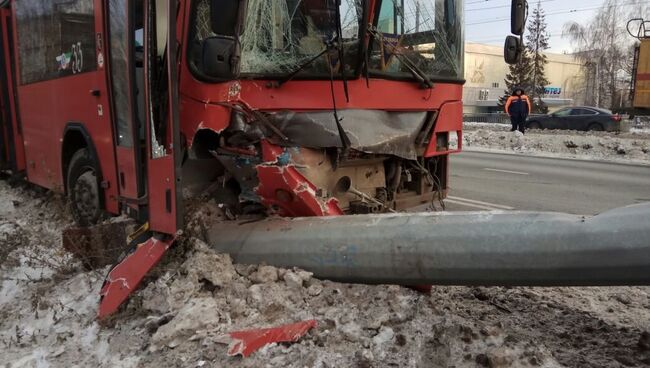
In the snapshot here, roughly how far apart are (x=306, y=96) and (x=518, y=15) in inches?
79.9

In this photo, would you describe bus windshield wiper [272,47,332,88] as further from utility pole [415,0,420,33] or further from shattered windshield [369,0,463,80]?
utility pole [415,0,420,33]

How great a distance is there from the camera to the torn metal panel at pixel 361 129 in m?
4.41

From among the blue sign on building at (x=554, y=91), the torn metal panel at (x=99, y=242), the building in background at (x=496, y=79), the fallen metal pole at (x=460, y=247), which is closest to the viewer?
the fallen metal pole at (x=460, y=247)

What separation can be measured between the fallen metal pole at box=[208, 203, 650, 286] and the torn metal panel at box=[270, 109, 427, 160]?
74 cm

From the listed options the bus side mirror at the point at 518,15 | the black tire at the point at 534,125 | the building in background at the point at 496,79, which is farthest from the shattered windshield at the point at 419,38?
the building in background at the point at 496,79

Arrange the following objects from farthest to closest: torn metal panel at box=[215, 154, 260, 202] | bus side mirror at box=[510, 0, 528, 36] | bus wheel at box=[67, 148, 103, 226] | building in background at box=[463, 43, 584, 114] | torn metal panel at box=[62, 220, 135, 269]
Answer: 1. building in background at box=[463, 43, 584, 114]
2. bus wheel at box=[67, 148, 103, 226]
3. bus side mirror at box=[510, 0, 528, 36]
4. torn metal panel at box=[62, 220, 135, 269]
5. torn metal panel at box=[215, 154, 260, 202]

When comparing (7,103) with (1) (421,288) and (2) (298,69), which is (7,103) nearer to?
(2) (298,69)

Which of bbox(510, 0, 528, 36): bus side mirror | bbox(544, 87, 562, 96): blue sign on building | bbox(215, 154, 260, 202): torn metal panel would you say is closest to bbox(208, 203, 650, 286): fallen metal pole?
bbox(215, 154, 260, 202): torn metal panel

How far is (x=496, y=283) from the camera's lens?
317 centimetres

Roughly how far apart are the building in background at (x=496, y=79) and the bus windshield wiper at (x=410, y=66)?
5015cm

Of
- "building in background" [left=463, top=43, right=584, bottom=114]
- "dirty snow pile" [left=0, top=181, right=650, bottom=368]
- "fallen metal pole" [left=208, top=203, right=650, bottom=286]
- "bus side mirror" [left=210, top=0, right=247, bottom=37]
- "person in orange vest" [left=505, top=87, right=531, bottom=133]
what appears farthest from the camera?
"building in background" [left=463, top=43, right=584, bottom=114]

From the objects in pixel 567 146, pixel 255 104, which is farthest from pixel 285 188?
pixel 567 146

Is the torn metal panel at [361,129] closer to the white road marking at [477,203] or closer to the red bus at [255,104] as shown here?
the red bus at [255,104]

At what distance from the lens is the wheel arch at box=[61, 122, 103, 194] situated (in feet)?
18.1
